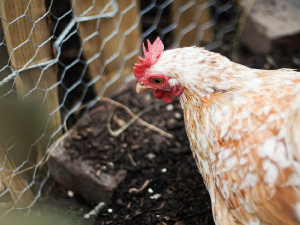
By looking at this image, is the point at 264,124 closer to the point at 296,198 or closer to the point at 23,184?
the point at 296,198

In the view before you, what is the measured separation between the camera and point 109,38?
220 centimetres

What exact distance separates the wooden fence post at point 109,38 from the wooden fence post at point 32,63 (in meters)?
0.36

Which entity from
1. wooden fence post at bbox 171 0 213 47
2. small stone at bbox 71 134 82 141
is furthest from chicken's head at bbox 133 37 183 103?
wooden fence post at bbox 171 0 213 47

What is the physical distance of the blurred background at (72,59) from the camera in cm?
165

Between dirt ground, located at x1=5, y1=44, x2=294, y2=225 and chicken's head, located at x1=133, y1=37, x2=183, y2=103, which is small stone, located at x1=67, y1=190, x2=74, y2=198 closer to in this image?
dirt ground, located at x1=5, y1=44, x2=294, y2=225

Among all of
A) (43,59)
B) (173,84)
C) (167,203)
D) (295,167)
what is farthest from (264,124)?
(43,59)

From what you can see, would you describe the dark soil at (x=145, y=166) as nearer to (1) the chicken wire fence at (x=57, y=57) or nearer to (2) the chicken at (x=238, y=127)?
(1) the chicken wire fence at (x=57, y=57)

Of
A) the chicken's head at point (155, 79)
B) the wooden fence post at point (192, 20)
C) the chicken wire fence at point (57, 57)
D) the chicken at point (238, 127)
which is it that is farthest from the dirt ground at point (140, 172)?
the wooden fence post at point (192, 20)

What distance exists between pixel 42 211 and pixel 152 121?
0.87 meters

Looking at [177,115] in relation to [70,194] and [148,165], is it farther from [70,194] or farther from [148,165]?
[70,194]

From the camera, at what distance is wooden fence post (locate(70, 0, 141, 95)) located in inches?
81.0

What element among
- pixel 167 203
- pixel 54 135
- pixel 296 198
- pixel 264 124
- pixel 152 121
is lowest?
pixel 167 203

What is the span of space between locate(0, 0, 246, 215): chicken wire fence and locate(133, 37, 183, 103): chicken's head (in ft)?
2.14

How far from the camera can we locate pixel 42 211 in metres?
1.84
